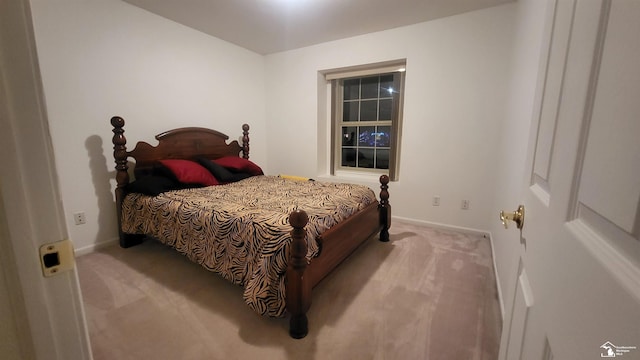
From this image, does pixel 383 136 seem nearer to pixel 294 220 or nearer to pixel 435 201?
pixel 435 201

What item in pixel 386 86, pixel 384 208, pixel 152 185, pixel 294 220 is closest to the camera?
pixel 294 220

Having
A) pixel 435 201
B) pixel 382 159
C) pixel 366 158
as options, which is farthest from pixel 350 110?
pixel 435 201

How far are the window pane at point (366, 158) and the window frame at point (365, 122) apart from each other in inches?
2.5

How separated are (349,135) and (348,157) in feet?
1.16

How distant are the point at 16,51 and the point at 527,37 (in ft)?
8.10

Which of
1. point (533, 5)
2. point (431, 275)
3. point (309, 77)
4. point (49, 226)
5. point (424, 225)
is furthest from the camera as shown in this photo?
point (309, 77)

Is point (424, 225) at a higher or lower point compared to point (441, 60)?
lower

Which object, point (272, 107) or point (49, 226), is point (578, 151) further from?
point (272, 107)

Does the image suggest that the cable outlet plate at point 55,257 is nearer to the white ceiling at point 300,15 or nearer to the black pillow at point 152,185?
the black pillow at point 152,185

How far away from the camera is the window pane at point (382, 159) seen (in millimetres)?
3775

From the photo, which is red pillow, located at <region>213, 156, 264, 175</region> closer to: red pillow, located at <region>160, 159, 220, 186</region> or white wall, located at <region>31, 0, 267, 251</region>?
red pillow, located at <region>160, 159, 220, 186</region>

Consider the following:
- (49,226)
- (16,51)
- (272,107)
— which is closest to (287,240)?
(49,226)

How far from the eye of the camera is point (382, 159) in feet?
12.5

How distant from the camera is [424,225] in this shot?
330 cm
